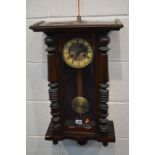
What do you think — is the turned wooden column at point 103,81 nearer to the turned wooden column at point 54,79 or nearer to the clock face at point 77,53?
the clock face at point 77,53

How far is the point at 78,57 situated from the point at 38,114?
1.38ft

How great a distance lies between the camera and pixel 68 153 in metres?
1.29

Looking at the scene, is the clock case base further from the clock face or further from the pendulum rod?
the clock face

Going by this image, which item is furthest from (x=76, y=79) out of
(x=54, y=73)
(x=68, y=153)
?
(x=68, y=153)

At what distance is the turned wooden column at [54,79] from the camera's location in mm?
1048

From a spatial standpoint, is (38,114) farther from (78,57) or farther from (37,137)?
(78,57)

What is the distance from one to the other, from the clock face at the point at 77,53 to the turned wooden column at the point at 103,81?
5 cm

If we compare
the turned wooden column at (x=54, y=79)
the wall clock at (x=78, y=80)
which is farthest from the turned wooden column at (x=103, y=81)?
the turned wooden column at (x=54, y=79)

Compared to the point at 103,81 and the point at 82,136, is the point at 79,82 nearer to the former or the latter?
the point at 103,81

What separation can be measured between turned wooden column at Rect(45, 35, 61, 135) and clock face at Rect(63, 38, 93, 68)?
1.9 inches

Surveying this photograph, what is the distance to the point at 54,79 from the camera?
1.08 metres

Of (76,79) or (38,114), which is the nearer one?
(76,79)

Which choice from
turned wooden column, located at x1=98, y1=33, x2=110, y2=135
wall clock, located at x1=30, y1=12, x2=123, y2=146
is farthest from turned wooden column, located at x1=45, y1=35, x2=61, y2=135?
turned wooden column, located at x1=98, y1=33, x2=110, y2=135

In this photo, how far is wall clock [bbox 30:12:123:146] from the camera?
1036 millimetres
